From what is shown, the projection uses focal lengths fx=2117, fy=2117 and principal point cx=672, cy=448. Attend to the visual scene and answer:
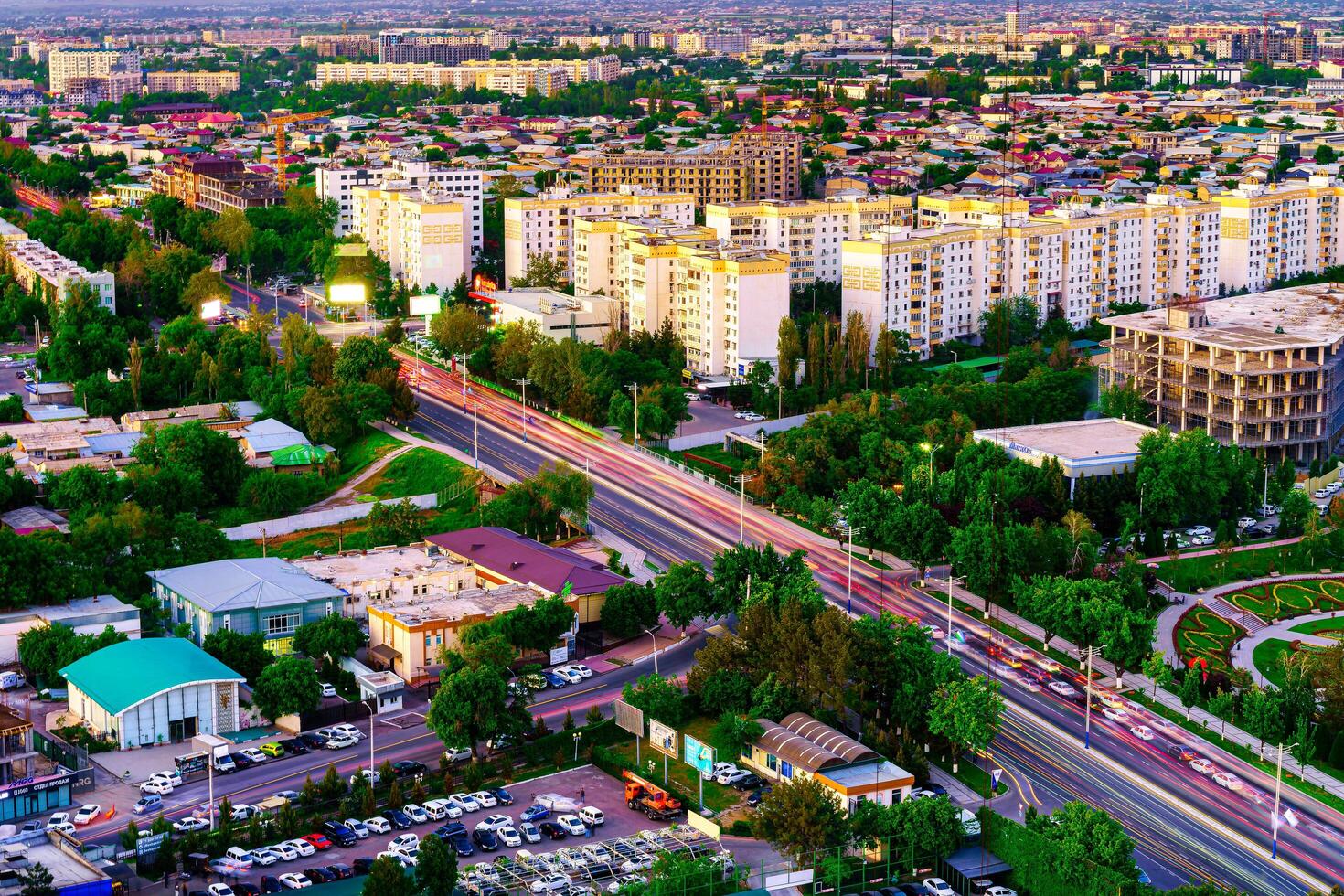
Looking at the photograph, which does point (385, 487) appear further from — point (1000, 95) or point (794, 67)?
point (794, 67)

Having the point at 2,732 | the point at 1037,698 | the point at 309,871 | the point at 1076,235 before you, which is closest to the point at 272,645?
the point at 2,732

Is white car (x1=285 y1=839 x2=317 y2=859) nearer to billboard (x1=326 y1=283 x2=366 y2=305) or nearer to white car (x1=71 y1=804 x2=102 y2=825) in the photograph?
white car (x1=71 y1=804 x2=102 y2=825)

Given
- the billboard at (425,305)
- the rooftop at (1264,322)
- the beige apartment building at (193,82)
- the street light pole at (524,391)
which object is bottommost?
the street light pole at (524,391)

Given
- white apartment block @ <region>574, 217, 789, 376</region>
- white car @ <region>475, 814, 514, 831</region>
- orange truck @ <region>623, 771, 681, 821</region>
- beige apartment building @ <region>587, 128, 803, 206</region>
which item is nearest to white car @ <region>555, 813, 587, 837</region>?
white car @ <region>475, 814, 514, 831</region>

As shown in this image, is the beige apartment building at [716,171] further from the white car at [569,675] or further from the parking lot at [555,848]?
the parking lot at [555,848]

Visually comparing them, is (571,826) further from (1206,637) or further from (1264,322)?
(1264,322)

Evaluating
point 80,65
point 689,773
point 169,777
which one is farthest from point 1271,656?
point 80,65

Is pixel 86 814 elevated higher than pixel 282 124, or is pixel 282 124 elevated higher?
pixel 282 124

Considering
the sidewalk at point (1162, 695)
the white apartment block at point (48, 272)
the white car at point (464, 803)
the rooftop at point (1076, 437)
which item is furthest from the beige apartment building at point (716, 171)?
the white car at point (464, 803)
